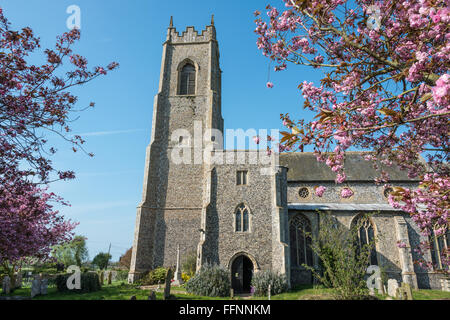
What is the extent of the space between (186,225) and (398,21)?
17.5 meters

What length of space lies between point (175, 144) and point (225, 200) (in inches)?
292

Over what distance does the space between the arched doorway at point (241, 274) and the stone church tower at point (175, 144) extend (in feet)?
13.8

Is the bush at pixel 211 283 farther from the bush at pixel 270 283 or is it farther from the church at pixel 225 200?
the bush at pixel 270 283

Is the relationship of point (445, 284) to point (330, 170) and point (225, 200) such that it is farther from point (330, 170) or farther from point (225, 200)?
point (225, 200)

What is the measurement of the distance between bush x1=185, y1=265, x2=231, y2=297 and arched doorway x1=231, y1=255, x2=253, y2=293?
4.73 ft

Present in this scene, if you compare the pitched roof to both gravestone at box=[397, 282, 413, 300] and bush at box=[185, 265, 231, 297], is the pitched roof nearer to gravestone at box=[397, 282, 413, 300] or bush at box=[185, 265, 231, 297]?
bush at box=[185, 265, 231, 297]

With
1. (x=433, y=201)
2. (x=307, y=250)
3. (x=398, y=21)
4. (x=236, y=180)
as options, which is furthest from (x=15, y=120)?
(x=307, y=250)

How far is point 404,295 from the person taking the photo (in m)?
11.0

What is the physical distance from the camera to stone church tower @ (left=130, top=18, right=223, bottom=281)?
19.4 meters

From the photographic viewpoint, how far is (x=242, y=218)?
16.5 meters

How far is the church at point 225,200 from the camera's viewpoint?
16.1 m


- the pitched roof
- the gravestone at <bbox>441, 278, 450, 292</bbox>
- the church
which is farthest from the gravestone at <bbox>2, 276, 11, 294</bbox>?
the gravestone at <bbox>441, 278, 450, 292</bbox>

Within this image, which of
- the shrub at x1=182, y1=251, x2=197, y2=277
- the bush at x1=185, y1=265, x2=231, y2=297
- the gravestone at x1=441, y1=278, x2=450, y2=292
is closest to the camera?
the bush at x1=185, y1=265, x2=231, y2=297

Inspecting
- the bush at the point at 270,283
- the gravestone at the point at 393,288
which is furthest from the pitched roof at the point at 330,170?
the gravestone at the point at 393,288
